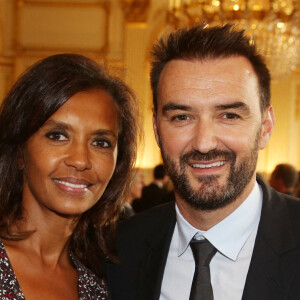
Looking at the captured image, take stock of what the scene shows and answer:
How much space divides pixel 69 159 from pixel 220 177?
51cm

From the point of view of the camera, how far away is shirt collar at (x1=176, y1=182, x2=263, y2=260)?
179 centimetres

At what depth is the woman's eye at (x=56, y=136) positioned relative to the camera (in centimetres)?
191

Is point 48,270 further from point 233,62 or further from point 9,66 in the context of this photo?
point 9,66

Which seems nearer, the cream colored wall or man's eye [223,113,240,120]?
man's eye [223,113,240,120]

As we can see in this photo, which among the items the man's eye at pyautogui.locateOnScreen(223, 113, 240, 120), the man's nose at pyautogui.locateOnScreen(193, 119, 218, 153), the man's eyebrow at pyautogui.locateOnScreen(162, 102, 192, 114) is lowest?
the man's nose at pyautogui.locateOnScreen(193, 119, 218, 153)

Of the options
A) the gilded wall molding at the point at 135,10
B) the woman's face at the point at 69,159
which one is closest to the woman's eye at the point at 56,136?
the woman's face at the point at 69,159

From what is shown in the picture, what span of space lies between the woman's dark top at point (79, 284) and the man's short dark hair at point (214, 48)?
75 centimetres

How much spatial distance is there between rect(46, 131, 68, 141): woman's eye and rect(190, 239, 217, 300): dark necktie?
0.56 meters

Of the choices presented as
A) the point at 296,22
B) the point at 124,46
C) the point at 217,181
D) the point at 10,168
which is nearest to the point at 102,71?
the point at 10,168

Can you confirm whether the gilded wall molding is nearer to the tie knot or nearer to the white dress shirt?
the white dress shirt

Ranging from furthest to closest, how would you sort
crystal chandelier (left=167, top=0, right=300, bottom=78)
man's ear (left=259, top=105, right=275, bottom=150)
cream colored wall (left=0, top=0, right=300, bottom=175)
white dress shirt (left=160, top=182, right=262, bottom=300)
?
cream colored wall (left=0, top=0, right=300, bottom=175) → crystal chandelier (left=167, top=0, right=300, bottom=78) → man's ear (left=259, top=105, right=275, bottom=150) → white dress shirt (left=160, top=182, right=262, bottom=300)

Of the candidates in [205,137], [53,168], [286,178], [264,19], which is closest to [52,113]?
[53,168]

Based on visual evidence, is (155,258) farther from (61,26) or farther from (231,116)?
(61,26)

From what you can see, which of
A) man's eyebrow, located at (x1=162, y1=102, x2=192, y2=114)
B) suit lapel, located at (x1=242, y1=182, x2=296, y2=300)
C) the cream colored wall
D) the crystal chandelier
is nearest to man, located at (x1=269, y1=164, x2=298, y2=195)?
the crystal chandelier
